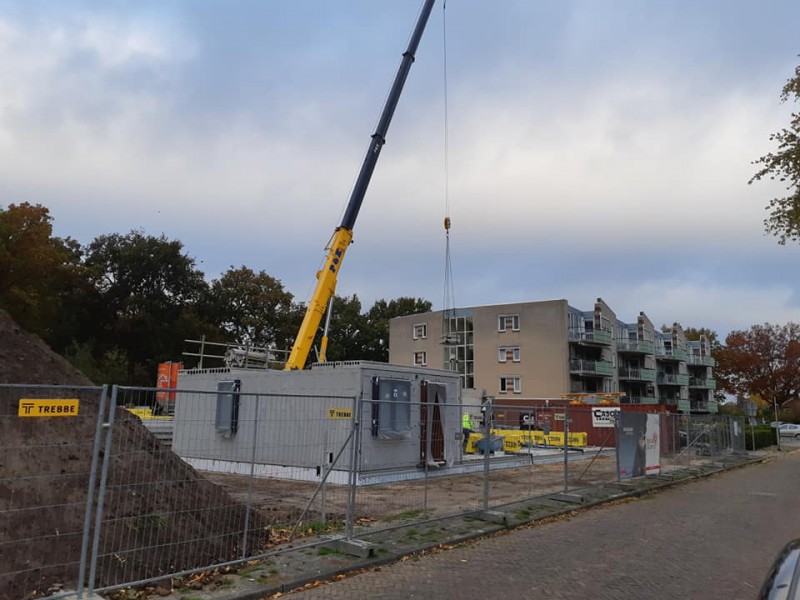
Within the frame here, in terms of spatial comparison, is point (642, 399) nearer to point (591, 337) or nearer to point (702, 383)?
point (591, 337)

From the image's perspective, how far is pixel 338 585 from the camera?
22.3ft

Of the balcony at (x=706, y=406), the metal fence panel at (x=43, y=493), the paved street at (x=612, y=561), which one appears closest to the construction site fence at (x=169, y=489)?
the metal fence panel at (x=43, y=493)

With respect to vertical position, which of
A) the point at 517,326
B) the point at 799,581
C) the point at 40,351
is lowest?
the point at 799,581

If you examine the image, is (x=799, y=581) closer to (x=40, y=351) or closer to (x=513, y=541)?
(x=513, y=541)

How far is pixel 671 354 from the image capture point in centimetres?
7381

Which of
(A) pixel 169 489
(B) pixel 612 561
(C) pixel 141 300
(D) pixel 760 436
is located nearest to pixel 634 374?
(D) pixel 760 436

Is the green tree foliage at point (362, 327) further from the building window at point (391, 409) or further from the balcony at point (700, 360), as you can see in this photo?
the building window at point (391, 409)

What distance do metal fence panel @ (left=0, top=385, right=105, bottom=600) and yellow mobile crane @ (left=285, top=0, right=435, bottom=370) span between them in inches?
457

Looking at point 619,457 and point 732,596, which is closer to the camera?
point 732,596

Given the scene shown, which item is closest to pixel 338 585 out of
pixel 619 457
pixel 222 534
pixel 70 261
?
pixel 222 534

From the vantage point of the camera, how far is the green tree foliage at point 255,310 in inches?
2069

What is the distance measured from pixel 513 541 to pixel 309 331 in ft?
35.7

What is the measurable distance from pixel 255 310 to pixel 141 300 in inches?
418

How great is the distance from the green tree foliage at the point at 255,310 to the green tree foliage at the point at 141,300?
18.1ft
